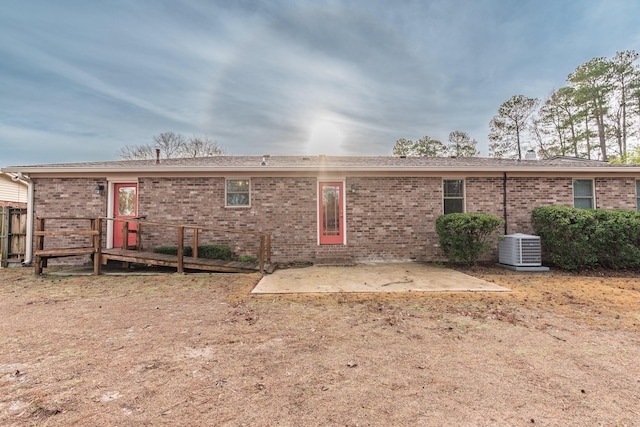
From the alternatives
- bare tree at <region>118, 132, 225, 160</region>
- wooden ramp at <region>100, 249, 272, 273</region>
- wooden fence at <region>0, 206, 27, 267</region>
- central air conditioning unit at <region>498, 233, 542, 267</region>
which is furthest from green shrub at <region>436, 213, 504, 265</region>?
bare tree at <region>118, 132, 225, 160</region>

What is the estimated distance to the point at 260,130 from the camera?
1706 centimetres

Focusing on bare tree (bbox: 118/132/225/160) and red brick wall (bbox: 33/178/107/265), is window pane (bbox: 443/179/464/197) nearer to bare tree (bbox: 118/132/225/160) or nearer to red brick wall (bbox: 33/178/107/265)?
red brick wall (bbox: 33/178/107/265)

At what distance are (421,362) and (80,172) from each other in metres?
9.25

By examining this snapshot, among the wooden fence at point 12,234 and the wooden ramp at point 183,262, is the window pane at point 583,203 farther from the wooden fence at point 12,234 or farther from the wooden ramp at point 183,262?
the wooden fence at point 12,234

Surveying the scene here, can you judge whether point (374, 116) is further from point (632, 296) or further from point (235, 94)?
point (632, 296)

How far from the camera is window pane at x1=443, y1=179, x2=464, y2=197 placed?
26.2ft

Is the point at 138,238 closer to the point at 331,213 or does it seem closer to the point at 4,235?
the point at 4,235

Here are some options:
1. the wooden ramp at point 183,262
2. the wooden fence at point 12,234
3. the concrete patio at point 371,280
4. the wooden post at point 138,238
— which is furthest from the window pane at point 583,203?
the wooden fence at point 12,234

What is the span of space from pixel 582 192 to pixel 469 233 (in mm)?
4750

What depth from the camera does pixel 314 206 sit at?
766 centimetres

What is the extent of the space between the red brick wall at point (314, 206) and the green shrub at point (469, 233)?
1092mm

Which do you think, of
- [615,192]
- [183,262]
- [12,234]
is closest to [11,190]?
[12,234]

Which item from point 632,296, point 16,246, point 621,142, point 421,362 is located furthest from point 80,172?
point 621,142

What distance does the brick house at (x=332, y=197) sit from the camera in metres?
7.41
